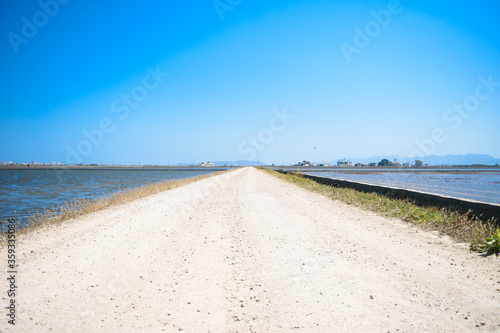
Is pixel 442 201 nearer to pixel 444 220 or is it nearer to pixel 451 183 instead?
pixel 444 220

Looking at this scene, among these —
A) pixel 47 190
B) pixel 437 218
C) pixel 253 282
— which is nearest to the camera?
pixel 253 282

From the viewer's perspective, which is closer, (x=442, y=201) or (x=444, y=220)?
(x=444, y=220)

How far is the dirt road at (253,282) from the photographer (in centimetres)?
352

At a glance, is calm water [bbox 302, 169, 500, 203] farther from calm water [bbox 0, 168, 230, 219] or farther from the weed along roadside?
calm water [bbox 0, 168, 230, 219]

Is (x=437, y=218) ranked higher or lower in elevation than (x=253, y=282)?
higher

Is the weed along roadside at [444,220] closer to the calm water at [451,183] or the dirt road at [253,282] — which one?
the dirt road at [253,282]

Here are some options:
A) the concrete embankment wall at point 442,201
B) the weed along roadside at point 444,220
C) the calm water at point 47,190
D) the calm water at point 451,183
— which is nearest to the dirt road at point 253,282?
the weed along roadside at point 444,220

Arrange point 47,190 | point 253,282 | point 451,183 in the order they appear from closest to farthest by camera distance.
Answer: point 253,282 → point 47,190 → point 451,183

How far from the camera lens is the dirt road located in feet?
11.6

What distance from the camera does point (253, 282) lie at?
4703 mm

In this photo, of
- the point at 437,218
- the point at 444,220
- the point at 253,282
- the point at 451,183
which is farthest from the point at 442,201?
the point at 451,183

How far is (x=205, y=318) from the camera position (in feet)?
11.9

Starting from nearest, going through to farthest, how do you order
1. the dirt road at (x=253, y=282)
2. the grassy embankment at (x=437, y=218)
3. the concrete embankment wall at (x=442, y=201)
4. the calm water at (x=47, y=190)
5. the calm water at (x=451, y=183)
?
the dirt road at (x=253, y=282) → the grassy embankment at (x=437, y=218) → the concrete embankment wall at (x=442, y=201) → the calm water at (x=47, y=190) → the calm water at (x=451, y=183)

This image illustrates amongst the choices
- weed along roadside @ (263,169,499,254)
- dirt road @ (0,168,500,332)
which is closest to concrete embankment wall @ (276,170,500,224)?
weed along roadside @ (263,169,499,254)
